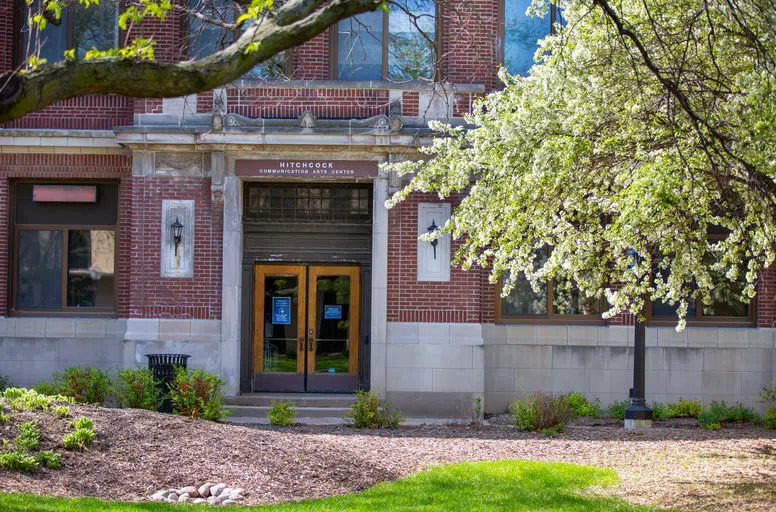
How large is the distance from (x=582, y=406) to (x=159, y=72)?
12600 millimetres

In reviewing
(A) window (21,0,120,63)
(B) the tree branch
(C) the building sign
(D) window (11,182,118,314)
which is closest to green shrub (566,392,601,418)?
(C) the building sign

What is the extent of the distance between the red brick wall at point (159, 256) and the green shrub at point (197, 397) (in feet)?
7.73

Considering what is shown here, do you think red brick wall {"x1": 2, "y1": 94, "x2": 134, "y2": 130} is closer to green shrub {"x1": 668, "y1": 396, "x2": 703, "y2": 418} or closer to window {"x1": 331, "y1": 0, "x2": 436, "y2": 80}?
window {"x1": 331, "y1": 0, "x2": 436, "y2": 80}

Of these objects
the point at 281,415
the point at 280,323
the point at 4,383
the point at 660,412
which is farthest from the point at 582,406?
the point at 4,383

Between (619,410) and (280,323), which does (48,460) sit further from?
(619,410)

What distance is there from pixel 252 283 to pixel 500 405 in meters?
4.97

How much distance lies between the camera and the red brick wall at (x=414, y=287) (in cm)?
1669

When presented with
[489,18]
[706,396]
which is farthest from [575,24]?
[706,396]

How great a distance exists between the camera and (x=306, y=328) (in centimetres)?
1802

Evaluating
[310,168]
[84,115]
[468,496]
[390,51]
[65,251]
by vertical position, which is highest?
[390,51]

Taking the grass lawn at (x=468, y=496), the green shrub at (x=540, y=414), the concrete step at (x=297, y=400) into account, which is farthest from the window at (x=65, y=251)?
the grass lawn at (x=468, y=496)

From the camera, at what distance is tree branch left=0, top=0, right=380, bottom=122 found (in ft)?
18.5

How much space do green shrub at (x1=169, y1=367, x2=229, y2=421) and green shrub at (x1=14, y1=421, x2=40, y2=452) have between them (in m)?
3.79

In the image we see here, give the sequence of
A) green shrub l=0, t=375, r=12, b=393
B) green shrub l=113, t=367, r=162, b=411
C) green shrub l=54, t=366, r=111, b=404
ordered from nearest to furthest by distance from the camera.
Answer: green shrub l=113, t=367, r=162, b=411 → green shrub l=54, t=366, r=111, b=404 → green shrub l=0, t=375, r=12, b=393
